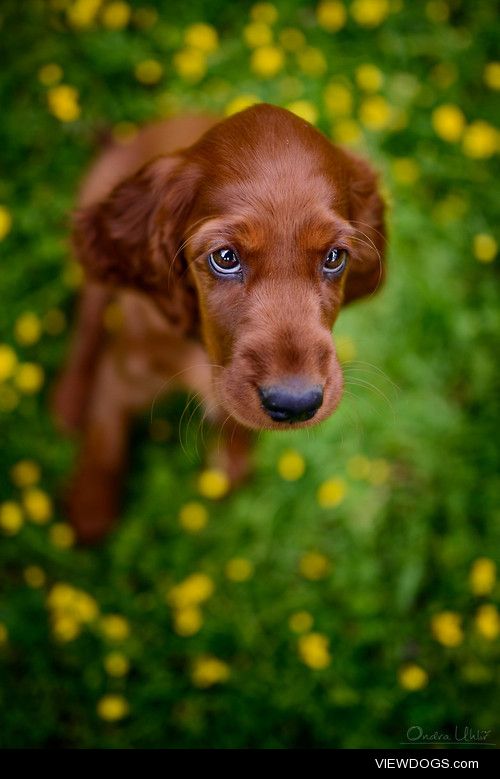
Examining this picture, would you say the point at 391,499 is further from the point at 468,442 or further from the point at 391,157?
the point at 391,157

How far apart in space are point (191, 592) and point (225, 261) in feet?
4.73

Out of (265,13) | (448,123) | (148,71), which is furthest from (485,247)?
(148,71)

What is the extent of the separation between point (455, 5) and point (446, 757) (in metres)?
3.72

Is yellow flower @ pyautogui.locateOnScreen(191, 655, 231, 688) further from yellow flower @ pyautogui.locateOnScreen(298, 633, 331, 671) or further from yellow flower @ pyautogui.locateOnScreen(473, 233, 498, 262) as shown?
yellow flower @ pyautogui.locateOnScreen(473, 233, 498, 262)

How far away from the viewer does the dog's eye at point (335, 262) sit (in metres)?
1.94

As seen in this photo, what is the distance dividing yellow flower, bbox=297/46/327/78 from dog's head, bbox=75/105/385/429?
62.8 inches

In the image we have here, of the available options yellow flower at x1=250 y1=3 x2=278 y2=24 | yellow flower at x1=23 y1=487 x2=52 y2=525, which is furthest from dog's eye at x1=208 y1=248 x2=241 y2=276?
yellow flower at x1=250 y1=3 x2=278 y2=24

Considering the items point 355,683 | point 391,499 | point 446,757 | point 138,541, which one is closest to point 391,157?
point 391,499

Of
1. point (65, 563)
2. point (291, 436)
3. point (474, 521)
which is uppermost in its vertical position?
point (291, 436)

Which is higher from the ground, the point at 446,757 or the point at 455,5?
A: the point at 455,5

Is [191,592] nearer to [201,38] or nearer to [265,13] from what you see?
[201,38]

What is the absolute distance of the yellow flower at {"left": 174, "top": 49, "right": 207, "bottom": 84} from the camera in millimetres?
3271

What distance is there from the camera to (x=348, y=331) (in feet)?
10.5

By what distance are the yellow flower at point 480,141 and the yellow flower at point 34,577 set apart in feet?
9.24
